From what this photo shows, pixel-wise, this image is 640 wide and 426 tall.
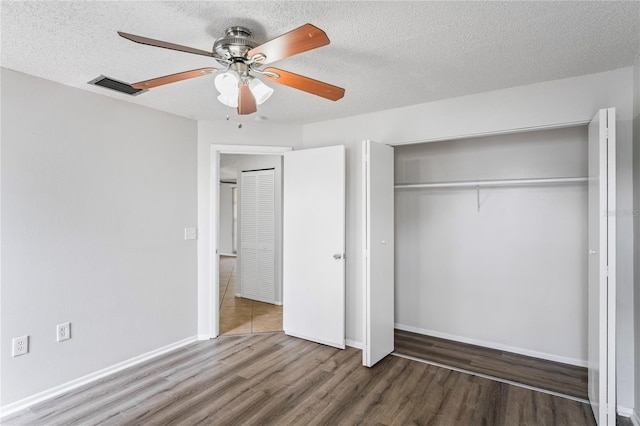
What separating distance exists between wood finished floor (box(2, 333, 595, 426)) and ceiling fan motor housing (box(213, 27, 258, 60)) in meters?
2.28

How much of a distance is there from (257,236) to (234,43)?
3652mm

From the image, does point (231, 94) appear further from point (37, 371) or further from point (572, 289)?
point (572, 289)

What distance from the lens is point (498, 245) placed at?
349cm

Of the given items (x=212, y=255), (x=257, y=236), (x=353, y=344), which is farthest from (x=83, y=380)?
(x=257, y=236)

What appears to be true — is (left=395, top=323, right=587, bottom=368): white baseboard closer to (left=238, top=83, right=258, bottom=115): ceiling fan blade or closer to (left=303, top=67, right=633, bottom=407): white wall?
(left=303, top=67, right=633, bottom=407): white wall

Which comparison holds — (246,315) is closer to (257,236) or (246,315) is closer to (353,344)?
(257,236)

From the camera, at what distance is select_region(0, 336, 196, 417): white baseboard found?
2402 mm

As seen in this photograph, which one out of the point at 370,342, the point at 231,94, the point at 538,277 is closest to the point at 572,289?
the point at 538,277

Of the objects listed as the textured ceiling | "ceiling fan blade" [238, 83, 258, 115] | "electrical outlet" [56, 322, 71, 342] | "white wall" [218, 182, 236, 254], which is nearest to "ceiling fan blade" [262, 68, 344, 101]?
"ceiling fan blade" [238, 83, 258, 115]

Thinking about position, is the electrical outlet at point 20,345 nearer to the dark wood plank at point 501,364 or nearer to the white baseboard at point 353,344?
the white baseboard at point 353,344

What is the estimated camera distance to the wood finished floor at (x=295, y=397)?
7.57ft

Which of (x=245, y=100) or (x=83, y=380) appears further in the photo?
(x=83, y=380)

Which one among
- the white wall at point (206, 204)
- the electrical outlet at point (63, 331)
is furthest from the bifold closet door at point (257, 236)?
the electrical outlet at point (63, 331)

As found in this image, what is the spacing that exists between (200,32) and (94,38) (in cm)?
64
